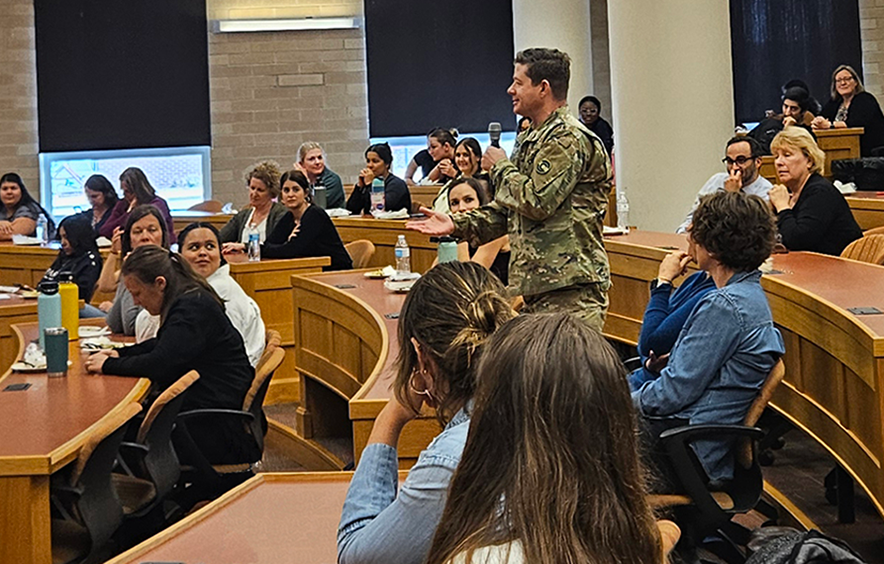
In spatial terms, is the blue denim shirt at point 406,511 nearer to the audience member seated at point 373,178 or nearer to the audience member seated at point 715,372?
the audience member seated at point 715,372

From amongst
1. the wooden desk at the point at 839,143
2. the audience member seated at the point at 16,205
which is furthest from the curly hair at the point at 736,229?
the audience member seated at the point at 16,205

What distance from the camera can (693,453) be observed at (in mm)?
3426

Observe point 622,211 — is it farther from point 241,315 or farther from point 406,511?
point 406,511

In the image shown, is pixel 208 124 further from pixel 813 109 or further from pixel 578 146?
pixel 578 146

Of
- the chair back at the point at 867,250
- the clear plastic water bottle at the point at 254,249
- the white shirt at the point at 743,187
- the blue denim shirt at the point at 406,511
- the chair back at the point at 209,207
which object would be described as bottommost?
the blue denim shirt at the point at 406,511

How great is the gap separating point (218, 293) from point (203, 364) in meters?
0.86

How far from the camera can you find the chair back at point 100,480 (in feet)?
11.0

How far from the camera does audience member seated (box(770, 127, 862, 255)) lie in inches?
217

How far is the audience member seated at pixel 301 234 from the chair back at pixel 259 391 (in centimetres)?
250

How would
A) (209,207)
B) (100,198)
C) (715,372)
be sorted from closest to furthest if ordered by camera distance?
(715,372)
(100,198)
(209,207)

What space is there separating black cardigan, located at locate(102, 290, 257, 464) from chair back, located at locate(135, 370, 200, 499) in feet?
1.18

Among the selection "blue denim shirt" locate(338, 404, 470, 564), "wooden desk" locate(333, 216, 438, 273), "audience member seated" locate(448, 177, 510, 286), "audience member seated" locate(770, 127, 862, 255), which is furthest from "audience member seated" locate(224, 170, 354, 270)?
"blue denim shirt" locate(338, 404, 470, 564)

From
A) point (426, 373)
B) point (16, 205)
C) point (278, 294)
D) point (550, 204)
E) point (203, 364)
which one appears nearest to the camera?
point (426, 373)

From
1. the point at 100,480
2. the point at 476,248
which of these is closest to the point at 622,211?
the point at 476,248
